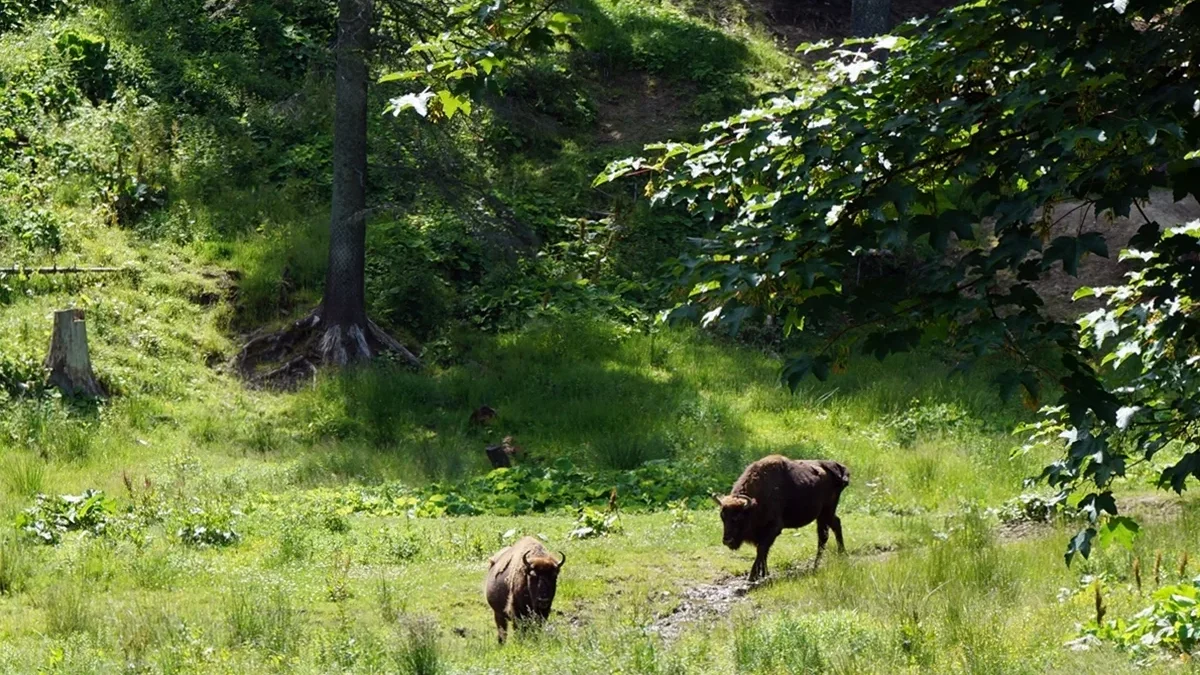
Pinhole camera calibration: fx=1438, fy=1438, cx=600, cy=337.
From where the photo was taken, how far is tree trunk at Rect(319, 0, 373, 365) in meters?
20.7

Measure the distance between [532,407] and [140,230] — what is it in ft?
25.4

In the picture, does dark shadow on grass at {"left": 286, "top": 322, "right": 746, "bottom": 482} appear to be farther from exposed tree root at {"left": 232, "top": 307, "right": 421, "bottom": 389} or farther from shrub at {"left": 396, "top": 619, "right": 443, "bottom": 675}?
shrub at {"left": 396, "top": 619, "right": 443, "bottom": 675}

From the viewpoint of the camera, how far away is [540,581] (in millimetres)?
11312

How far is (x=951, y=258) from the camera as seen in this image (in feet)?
87.6

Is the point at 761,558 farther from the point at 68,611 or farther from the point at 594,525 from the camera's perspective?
the point at 68,611

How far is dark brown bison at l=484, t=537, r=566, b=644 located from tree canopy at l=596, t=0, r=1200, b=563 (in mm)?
4651

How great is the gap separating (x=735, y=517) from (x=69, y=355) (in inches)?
402

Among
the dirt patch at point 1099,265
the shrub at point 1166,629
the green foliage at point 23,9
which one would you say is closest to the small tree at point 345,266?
the green foliage at point 23,9

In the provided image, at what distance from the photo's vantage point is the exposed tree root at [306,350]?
21.6 meters

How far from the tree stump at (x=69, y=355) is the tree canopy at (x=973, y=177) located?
13.7m

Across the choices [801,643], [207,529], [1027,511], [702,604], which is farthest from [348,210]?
[801,643]

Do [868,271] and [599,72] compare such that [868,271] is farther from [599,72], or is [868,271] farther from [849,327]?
[849,327]

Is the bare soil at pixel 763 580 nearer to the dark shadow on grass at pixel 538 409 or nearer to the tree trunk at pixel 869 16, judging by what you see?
the dark shadow on grass at pixel 538 409

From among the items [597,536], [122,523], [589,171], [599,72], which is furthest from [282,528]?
[599,72]
